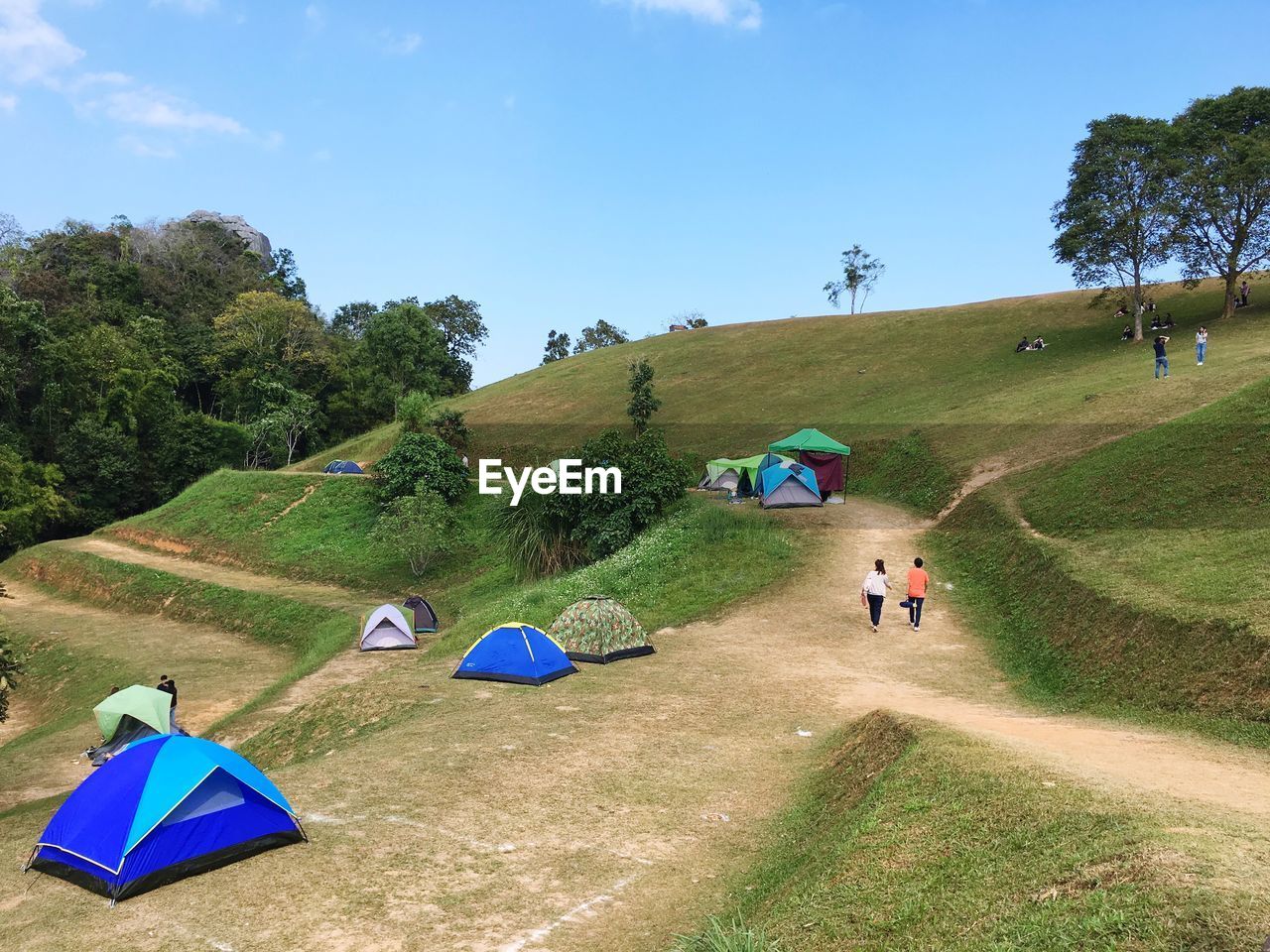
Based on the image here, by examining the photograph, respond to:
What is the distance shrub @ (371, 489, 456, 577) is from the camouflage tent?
17489 mm

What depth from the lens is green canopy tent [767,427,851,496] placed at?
104ft

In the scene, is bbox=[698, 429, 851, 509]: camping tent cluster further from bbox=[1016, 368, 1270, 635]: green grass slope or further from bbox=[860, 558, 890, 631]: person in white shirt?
bbox=[860, 558, 890, 631]: person in white shirt

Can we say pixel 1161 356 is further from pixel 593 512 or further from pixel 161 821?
pixel 161 821

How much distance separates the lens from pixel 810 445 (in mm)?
31656

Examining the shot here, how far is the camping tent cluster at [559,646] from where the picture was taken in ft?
53.7

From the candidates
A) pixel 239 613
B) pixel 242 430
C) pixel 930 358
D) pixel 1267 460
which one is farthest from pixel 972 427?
pixel 242 430

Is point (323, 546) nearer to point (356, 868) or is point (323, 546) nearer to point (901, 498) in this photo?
point (901, 498)

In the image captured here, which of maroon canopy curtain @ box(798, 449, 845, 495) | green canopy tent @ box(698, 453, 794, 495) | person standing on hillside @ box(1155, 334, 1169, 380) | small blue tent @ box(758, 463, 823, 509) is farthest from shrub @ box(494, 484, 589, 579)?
person standing on hillside @ box(1155, 334, 1169, 380)

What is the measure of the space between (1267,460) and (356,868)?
22.2 meters

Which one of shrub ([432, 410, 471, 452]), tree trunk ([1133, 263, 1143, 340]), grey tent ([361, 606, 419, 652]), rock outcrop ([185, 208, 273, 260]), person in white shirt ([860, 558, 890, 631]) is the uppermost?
rock outcrop ([185, 208, 273, 260])

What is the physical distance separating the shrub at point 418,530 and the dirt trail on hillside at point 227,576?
2.55 metres

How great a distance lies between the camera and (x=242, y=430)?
63.9 m

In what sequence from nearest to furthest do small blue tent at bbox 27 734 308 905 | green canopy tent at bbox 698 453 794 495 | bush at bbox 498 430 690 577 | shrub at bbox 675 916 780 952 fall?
shrub at bbox 675 916 780 952 < small blue tent at bbox 27 734 308 905 < bush at bbox 498 430 690 577 < green canopy tent at bbox 698 453 794 495

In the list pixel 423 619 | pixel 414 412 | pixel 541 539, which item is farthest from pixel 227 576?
pixel 541 539
